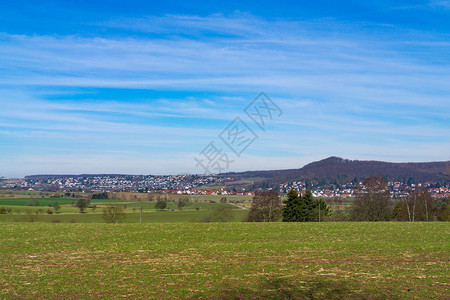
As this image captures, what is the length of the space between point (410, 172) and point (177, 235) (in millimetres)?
155082

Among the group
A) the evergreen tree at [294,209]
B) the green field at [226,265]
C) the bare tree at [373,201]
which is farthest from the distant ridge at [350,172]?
the green field at [226,265]

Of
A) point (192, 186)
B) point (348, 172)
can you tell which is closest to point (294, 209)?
point (192, 186)

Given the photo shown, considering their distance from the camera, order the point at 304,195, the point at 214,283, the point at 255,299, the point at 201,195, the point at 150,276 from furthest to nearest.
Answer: the point at 201,195
the point at 304,195
the point at 150,276
the point at 214,283
the point at 255,299

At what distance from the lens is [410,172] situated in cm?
15938

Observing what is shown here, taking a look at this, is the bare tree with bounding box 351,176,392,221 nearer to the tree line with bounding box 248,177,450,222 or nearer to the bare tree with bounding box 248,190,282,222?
the tree line with bounding box 248,177,450,222

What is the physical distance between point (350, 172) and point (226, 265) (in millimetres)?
156039

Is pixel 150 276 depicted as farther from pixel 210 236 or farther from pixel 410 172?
pixel 410 172

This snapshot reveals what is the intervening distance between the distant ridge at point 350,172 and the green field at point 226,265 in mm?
114711

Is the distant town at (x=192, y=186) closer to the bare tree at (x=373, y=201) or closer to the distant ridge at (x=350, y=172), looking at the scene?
the bare tree at (x=373, y=201)

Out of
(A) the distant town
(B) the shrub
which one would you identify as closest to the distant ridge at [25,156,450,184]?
(A) the distant town

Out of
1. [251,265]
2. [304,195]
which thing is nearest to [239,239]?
[251,265]

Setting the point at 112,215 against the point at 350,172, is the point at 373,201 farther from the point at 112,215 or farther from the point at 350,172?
the point at 350,172

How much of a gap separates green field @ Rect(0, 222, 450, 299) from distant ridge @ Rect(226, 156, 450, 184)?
376ft

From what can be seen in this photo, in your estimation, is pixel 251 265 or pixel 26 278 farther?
pixel 251 265
